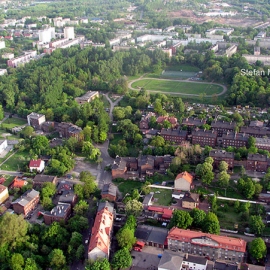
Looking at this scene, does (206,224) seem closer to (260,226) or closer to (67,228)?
(260,226)

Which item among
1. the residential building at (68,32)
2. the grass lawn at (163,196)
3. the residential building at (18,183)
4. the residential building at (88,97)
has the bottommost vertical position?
the grass lawn at (163,196)

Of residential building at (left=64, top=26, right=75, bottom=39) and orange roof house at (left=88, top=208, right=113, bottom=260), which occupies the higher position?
residential building at (left=64, top=26, right=75, bottom=39)

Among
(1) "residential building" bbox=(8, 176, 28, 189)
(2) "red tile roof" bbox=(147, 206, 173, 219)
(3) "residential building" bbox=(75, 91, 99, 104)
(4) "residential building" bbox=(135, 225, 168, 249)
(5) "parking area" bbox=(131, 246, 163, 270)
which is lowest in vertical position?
(5) "parking area" bbox=(131, 246, 163, 270)

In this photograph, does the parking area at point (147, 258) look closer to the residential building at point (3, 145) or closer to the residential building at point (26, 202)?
the residential building at point (26, 202)

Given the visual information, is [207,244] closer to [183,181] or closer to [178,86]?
[183,181]

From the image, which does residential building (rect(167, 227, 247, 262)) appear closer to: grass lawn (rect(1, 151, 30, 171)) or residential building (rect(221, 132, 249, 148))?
residential building (rect(221, 132, 249, 148))

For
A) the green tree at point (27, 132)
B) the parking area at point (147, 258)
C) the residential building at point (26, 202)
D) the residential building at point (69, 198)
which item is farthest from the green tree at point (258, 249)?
the green tree at point (27, 132)

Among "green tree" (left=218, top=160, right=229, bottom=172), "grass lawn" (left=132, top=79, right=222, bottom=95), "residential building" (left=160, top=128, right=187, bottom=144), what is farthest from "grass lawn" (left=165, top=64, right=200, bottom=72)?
"green tree" (left=218, top=160, right=229, bottom=172)
